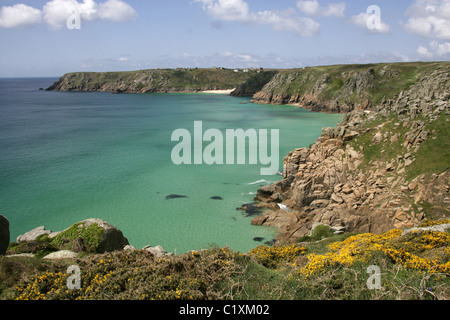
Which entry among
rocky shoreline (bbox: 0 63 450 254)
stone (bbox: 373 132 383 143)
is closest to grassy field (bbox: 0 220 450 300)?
rocky shoreline (bbox: 0 63 450 254)

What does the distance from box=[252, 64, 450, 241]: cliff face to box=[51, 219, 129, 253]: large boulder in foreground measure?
14.7m

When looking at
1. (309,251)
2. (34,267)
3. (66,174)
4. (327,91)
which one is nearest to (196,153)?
(66,174)

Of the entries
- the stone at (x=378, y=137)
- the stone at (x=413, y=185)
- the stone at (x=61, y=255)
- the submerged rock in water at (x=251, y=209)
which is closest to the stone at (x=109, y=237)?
the stone at (x=61, y=255)

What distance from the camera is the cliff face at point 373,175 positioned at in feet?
77.8

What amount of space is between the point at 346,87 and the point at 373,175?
9334cm

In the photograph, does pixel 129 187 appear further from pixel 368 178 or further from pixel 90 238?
pixel 368 178

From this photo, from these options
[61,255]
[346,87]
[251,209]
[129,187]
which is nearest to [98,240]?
[61,255]

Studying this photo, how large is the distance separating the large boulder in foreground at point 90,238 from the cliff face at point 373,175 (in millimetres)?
14741

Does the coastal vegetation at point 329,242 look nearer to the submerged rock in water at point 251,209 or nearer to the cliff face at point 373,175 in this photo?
the cliff face at point 373,175

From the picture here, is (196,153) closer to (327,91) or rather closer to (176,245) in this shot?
(176,245)

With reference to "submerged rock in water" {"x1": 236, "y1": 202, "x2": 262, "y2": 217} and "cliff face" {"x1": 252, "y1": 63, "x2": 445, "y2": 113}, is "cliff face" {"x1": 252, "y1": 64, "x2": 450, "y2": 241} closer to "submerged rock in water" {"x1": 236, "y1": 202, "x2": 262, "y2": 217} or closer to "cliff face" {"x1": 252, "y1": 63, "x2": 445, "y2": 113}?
"submerged rock in water" {"x1": 236, "y1": 202, "x2": 262, "y2": 217}

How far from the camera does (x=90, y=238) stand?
17.0 meters

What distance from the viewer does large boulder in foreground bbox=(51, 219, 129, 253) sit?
1673 cm
